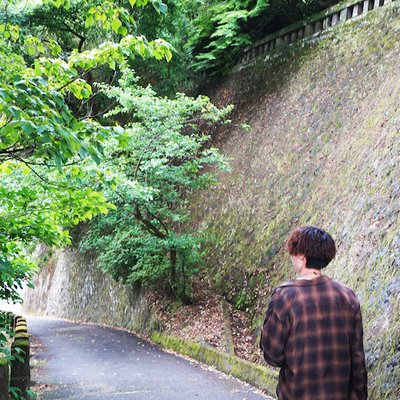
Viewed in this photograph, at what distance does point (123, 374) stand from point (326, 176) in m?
5.54

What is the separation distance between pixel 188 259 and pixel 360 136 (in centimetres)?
469

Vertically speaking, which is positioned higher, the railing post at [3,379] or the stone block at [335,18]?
the stone block at [335,18]

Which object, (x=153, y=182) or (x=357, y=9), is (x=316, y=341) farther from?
(x=357, y=9)

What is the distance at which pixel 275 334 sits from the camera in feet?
9.70

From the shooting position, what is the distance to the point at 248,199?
12445 mm

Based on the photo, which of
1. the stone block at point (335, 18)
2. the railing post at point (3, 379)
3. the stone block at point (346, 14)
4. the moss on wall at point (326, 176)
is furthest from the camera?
the stone block at point (335, 18)

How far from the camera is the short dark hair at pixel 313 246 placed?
2.97 meters

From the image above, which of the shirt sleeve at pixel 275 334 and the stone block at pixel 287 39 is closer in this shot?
the shirt sleeve at pixel 275 334

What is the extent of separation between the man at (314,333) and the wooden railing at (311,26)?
10579 millimetres

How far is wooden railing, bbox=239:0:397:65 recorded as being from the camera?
1251 centimetres

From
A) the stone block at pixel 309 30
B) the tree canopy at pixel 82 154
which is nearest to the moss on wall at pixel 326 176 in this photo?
the stone block at pixel 309 30

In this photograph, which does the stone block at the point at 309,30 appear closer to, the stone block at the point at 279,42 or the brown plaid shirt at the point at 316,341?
the stone block at the point at 279,42

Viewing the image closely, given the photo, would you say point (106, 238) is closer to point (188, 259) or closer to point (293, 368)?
point (188, 259)

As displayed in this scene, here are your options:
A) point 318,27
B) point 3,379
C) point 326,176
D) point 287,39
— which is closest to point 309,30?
point 318,27
